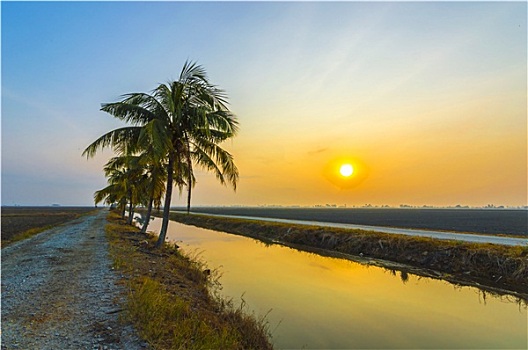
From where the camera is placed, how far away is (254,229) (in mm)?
41312

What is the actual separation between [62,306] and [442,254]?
1807 centimetres

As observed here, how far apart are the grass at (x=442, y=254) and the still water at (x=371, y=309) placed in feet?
6.97

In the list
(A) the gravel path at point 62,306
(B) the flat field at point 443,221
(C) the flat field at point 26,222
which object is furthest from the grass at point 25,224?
(B) the flat field at point 443,221

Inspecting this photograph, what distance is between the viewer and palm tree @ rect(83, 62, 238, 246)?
48.2 feet

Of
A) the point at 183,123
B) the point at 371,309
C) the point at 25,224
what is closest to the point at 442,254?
the point at 371,309

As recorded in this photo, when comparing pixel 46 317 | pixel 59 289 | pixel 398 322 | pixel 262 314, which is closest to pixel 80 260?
pixel 59 289

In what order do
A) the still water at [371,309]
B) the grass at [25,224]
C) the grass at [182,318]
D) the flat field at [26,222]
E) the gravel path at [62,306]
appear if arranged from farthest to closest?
the flat field at [26,222]
the grass at [25,224]
the still water at [371,309]
the grass at [182,318]
the gravel path at [62,306]

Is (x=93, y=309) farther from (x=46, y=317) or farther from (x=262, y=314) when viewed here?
(x=262, y=314)

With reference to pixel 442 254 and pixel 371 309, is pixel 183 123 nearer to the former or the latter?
pixel 371 309

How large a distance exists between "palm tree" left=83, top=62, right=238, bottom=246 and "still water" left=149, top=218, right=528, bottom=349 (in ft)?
18.9

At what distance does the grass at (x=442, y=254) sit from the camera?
46.7 ft

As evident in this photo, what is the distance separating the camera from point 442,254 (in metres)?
17.5

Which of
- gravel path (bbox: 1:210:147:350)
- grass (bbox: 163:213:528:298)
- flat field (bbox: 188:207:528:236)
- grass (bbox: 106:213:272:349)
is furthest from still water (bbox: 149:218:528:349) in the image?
flat field (bbox: 188:207:528:236)

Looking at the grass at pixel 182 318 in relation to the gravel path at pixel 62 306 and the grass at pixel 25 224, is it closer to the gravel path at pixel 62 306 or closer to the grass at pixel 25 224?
the gravel path at pixel 62 306
